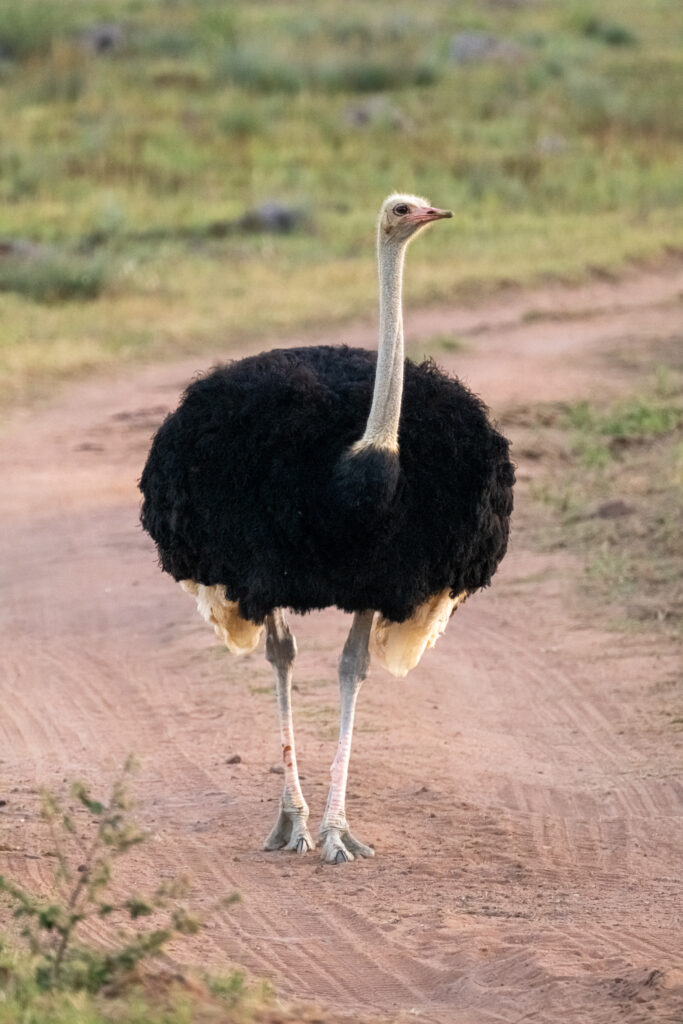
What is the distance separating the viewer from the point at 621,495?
10031mm

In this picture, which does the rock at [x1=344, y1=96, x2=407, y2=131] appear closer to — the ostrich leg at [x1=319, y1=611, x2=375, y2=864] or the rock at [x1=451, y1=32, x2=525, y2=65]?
the rock at [x1=451, y1=32, x2=525, y2=65]

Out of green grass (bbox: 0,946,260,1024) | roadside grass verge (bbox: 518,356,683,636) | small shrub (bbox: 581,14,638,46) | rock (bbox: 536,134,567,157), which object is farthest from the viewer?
small shrub (bbox: 581,14,638,46)

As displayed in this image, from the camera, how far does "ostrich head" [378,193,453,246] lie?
5.61 metres

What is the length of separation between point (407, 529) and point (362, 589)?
22 cm

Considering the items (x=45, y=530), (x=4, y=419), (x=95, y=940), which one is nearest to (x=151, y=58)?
(x=4, y=419)

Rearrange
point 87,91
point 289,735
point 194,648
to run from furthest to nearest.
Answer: point 87,91 < point 194,648 < point 289,735

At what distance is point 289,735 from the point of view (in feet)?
19.2

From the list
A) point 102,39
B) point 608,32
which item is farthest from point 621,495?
point 608,32

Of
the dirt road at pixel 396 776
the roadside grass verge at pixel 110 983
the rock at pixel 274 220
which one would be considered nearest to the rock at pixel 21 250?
the rock at pixel 274 220

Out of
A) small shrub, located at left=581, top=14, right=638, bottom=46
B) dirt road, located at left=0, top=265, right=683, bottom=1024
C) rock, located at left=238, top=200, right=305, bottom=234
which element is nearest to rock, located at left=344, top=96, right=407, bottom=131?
rock, located at left=238, top=200, right=305, bottom=234

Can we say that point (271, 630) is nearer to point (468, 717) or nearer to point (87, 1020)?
point (468, 717)

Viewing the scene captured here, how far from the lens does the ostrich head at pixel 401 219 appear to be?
561cm

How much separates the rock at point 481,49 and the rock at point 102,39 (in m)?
6.30

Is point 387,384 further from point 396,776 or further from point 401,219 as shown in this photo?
point 396,776
